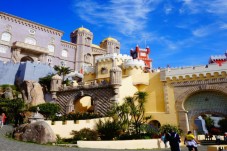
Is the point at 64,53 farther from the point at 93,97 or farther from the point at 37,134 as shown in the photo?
the point at 37,134

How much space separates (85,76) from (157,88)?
1412 centimetres

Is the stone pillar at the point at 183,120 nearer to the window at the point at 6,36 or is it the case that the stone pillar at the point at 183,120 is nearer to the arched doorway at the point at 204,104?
the arched doorway at the point at 204,104

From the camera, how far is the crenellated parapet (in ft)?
76.9

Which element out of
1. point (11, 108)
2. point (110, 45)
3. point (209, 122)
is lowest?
point (209, 122)

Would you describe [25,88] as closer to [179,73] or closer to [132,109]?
[132,109]

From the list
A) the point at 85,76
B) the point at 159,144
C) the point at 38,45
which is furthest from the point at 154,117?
the point at 38,45

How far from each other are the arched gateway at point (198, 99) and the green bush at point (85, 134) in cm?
1079

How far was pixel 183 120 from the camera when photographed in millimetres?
23484

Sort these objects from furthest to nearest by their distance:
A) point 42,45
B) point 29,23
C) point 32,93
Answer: point 42,45
point 29,23
point 32,93

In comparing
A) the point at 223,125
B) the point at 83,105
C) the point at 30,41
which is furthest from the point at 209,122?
the point at 30,41

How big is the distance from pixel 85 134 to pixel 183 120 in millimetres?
11718

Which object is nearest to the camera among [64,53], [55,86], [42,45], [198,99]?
[198,99]

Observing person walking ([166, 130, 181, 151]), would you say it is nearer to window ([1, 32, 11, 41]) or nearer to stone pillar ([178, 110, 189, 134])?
stone pillar ([178, 110, 189, 134])

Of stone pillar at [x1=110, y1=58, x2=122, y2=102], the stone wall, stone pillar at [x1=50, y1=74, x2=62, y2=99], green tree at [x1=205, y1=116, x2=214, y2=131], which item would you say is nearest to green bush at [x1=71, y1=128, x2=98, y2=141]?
stone pillar at [x1=110, y1=58, x2=122, y2=102]
